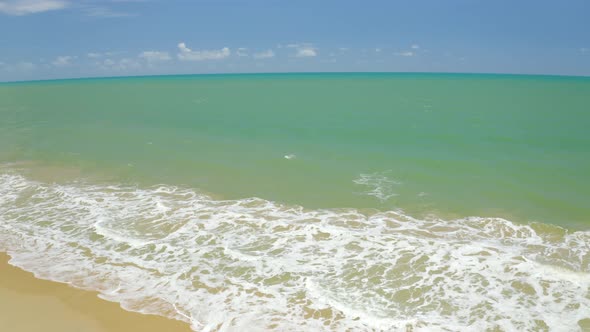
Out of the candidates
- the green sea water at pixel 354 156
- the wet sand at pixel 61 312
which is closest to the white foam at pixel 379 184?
the green sea water at pixel 354 156

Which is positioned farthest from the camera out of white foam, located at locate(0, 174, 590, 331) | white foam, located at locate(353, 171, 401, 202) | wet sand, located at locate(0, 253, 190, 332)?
white foam, located at locate(353, 171, 401, 202)

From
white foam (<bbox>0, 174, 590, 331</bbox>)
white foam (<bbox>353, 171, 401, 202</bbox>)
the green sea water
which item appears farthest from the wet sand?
white foam (<bbox>353, 171, 401, 202</bbox>)

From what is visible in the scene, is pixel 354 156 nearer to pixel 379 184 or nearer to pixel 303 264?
pixel 379 184

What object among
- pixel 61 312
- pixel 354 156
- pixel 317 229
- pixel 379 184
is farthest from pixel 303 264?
pixel 354 156

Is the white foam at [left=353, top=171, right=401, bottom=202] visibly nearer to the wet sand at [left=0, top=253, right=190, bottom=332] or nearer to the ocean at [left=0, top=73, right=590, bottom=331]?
the ocean at [left=0, top=73, right=590, bottom=331]

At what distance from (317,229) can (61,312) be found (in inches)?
240

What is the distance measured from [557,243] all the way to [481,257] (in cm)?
232

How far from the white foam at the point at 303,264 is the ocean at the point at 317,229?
41 mm

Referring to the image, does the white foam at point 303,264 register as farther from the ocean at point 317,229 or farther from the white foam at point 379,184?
the white foam at point 379,184

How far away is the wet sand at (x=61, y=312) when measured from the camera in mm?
7289

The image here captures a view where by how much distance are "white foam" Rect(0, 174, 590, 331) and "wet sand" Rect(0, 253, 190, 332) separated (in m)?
0.26

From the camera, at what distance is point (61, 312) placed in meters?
7.77

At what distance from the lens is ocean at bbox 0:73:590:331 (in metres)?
7.86

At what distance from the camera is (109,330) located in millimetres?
7203
